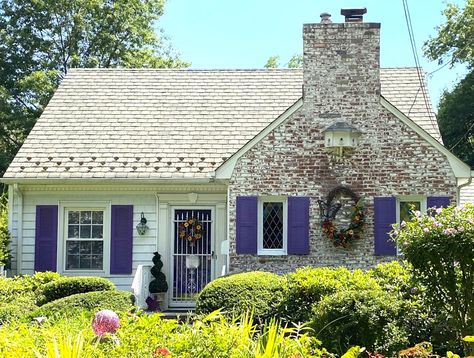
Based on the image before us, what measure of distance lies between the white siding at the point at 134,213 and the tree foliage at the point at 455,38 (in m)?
20.1

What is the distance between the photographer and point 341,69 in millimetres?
14375

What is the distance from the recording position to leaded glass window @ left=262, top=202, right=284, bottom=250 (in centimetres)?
1448

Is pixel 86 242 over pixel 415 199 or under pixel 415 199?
under

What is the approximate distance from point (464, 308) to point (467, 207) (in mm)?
1226

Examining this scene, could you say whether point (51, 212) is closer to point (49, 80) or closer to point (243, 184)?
point (243, 184)

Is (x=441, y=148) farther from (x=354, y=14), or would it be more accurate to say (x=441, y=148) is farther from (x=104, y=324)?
(x=104, y=324)

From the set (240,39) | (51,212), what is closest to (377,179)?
(51,212)

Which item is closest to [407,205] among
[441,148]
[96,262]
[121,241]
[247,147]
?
[441,148]

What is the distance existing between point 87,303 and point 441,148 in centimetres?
749

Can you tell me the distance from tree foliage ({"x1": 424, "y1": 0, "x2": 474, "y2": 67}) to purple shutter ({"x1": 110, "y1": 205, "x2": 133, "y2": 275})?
68.0ft

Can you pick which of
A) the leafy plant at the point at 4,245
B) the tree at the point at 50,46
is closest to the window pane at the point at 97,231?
the leafy plant at the point at 4,245

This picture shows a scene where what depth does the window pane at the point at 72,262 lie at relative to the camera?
15.7 metres

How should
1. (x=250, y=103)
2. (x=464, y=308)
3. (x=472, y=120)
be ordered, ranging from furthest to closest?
(x=472, y=120) < (x=250, y=103) < (x=464, y=308)

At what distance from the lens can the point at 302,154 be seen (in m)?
14.2
